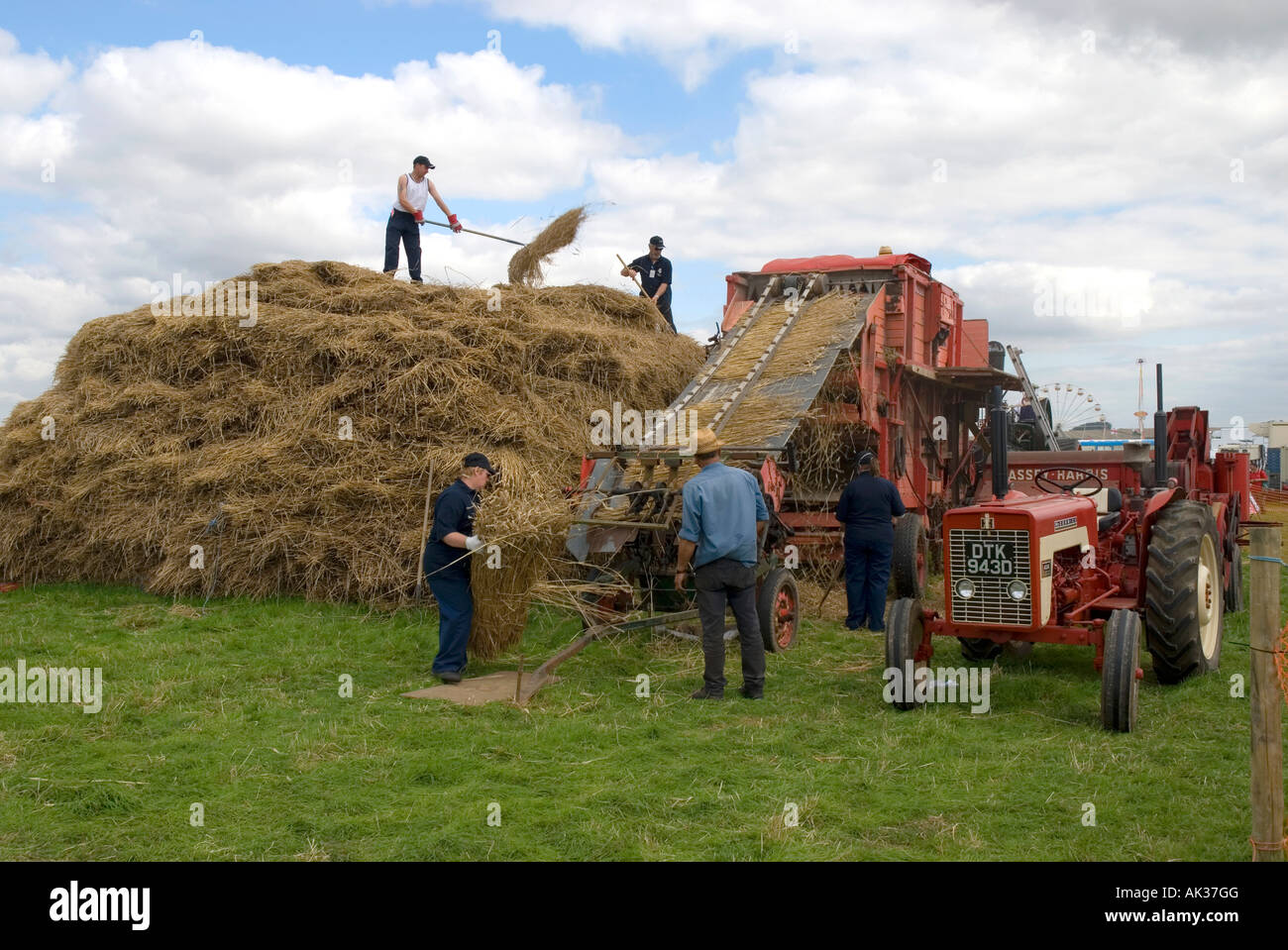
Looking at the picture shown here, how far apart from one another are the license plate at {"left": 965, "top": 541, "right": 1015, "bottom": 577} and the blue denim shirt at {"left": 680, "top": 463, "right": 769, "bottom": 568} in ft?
4.45

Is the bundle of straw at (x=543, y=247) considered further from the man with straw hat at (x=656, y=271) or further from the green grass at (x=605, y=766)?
the green grass at (x=605, y=766)

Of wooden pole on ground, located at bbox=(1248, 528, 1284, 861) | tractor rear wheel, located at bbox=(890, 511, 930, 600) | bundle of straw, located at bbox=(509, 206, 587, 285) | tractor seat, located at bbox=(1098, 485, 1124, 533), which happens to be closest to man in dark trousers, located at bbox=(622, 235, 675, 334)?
bundle of straw, located at bbox=(509, 206, 587, 285)

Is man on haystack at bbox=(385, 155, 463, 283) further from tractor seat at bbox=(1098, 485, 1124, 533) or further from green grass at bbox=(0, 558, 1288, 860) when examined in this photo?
tractor seat at bbox=(1098, 485, 1124, 533)

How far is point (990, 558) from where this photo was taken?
260 inches

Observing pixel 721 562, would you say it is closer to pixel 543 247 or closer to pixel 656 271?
pixel 543 247

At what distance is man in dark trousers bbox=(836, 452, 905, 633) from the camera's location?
9602mm

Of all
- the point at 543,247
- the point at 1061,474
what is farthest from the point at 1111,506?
the point at 543,247

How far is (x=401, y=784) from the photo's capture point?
5.20 m

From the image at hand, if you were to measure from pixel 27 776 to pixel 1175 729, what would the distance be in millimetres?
6064

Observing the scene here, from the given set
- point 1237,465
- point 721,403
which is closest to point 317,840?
point 721,403

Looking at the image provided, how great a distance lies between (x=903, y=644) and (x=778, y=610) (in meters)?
1.92

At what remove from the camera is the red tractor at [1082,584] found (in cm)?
643

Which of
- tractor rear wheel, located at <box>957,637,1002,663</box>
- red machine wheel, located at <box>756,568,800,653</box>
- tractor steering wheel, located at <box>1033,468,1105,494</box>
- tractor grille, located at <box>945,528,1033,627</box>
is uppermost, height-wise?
tractor steering wheel, located at <box>1033,468,1105,494</box>
